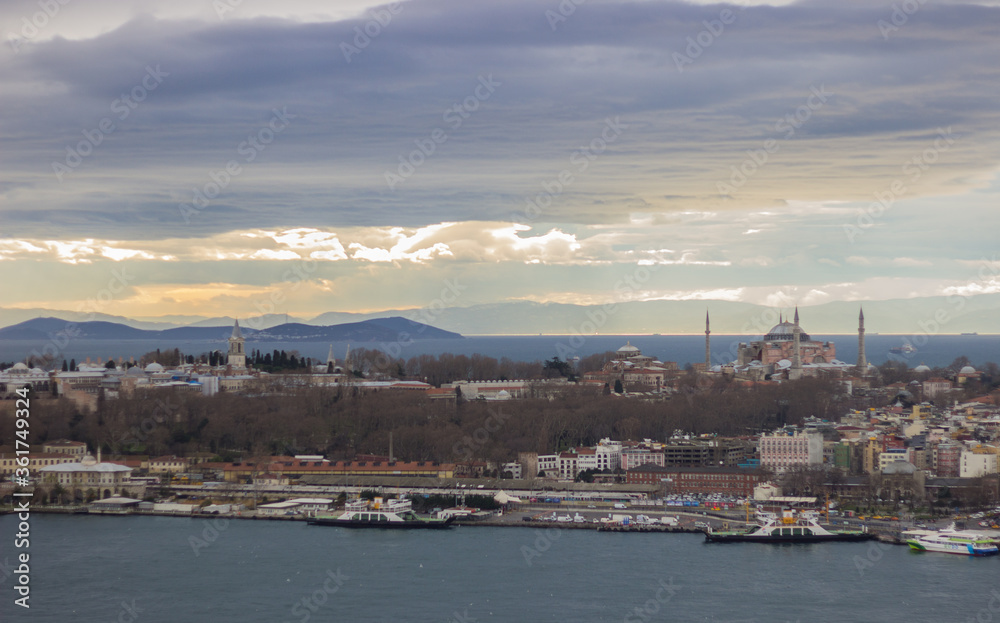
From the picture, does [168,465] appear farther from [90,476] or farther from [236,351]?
[236,351]

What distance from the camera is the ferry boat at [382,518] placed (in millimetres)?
24425

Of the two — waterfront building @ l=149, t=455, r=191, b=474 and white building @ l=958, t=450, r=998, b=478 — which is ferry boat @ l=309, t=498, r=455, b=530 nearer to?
waterfront building @ l=149, t=455, r=191, b=474

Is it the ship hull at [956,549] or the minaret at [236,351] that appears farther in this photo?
the minaret at [236,351]

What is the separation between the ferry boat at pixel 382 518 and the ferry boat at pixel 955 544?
8.23 meters

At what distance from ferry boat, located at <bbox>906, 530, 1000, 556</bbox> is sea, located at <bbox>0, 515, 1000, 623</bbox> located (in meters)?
0.24

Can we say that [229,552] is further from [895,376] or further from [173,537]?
[895,376]

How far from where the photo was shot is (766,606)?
57.3ft

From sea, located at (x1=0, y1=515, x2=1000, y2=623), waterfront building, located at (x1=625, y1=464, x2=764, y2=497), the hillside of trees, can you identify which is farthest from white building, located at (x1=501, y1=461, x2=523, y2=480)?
sea, located at (x1=0, y1=515, x2=1000, y2=623)

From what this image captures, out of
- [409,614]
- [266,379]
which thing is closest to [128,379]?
[266,379]

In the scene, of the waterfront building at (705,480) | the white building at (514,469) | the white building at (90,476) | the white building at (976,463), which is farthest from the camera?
the white building at (514,469)

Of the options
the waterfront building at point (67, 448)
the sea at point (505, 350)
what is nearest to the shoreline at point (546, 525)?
the waterfront building at point (67, 448)

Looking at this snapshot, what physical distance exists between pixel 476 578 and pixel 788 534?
6.09 m

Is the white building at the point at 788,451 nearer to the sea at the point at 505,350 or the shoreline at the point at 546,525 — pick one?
the shoreline at the point at 546,525

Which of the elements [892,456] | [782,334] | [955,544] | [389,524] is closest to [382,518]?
[389,524]
